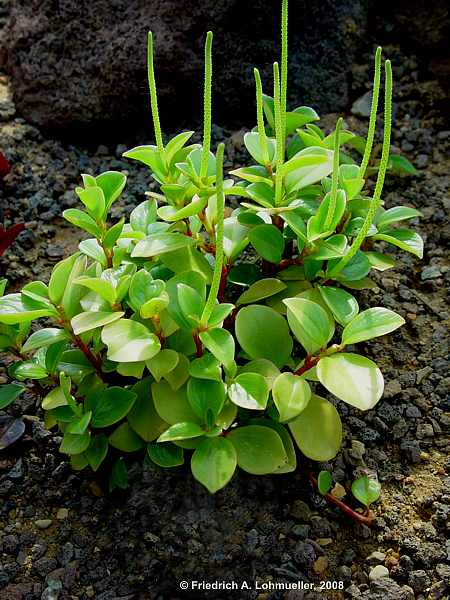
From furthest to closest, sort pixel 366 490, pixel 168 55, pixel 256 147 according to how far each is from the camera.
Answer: pixel 168 55 → pixel 256 147 → pixel 366 490

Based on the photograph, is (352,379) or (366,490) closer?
(352,379)

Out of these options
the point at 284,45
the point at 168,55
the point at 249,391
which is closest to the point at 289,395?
the point at 249,391

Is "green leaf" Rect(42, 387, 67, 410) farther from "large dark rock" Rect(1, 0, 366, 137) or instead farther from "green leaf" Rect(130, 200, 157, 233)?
Answer: "large dark rock" Rect(1, 0, 366, 137)

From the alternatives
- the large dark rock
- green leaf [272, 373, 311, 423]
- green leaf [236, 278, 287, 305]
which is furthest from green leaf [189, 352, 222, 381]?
the large dark rock

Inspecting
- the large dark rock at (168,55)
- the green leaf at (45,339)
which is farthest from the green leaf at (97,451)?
the large dark rock at (168,55)

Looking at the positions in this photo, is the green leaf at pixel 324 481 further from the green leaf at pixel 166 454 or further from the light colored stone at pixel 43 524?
the light colored stone at pixel 43 524

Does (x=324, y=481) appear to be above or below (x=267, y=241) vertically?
below

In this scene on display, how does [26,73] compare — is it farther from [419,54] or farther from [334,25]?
[419,54]

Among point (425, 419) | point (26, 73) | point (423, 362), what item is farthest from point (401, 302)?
point (26, 73)

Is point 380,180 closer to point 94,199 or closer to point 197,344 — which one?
point 197,344
